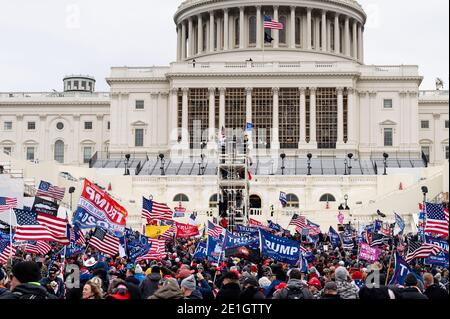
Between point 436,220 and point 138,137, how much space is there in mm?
75362

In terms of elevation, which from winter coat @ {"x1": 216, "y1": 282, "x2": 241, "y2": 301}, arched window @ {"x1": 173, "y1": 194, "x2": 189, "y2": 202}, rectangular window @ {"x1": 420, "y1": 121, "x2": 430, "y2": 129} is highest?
rectangular window @ {"x1": 420, "y1": 121, "x2": 430, "y2": 129}

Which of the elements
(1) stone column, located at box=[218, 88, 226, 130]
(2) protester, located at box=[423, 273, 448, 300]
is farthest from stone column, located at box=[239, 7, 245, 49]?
(2) protester, located at box=[423, 273, 448, 300]

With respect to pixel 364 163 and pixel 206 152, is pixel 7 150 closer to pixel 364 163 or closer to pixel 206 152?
pixel 206 152

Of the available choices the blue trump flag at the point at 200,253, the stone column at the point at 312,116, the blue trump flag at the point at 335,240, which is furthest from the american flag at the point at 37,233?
the stone column at the point at 312,116

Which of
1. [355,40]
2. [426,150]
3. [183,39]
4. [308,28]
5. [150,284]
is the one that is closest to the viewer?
[150,284]

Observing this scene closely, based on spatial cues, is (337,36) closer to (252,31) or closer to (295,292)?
(252,31)

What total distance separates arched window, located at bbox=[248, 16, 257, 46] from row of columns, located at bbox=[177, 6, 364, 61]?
157 cm

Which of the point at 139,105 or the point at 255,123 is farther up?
the point at 139,105

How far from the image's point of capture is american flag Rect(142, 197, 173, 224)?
38497 millimetres

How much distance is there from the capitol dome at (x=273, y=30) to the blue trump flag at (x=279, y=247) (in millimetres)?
91236

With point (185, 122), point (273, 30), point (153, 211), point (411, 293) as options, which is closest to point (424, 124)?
point (273, 30)

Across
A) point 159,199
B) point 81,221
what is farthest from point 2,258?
point 159,199

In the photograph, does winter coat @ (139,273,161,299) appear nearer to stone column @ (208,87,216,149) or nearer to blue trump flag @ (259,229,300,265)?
blue trump flag @ (259,229,300,265)

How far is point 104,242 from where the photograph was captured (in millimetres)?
25391
